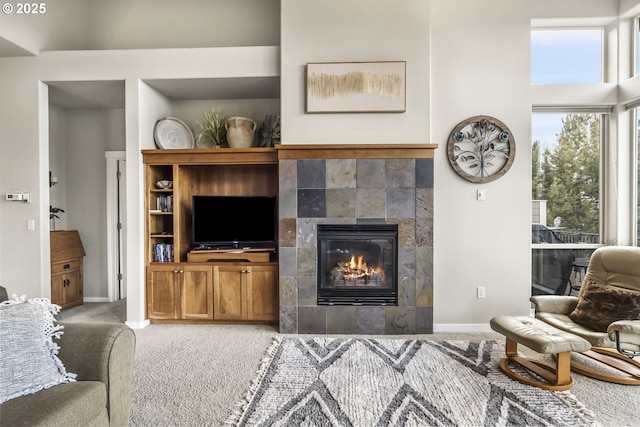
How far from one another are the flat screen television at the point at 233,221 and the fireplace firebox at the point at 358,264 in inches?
27.7

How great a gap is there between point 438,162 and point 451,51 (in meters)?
1.15

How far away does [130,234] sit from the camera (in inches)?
140

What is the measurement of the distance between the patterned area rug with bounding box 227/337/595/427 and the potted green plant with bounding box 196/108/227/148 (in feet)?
7.60

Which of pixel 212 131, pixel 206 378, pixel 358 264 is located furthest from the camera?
pixel 212 131

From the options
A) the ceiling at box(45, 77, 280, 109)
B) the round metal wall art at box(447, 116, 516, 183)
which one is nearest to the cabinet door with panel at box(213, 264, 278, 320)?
the ceiling at box(45, 77, 280, 109)

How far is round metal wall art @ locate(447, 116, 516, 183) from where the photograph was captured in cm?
347

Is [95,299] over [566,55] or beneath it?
beneath

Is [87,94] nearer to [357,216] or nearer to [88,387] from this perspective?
[357,216]

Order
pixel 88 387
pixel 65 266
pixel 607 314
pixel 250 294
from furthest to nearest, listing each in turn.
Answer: pixel 65 266, pixel 250 294, pixel 607 314, pixel 88 387

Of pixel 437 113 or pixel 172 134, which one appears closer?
pixel 437 113

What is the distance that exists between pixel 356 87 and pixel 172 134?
2106 mm

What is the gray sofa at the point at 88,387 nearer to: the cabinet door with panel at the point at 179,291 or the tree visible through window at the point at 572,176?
the cabinet door with panel at the point at 179,291

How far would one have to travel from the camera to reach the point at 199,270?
11.7 feet

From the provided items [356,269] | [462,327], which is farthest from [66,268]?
[462,327]
